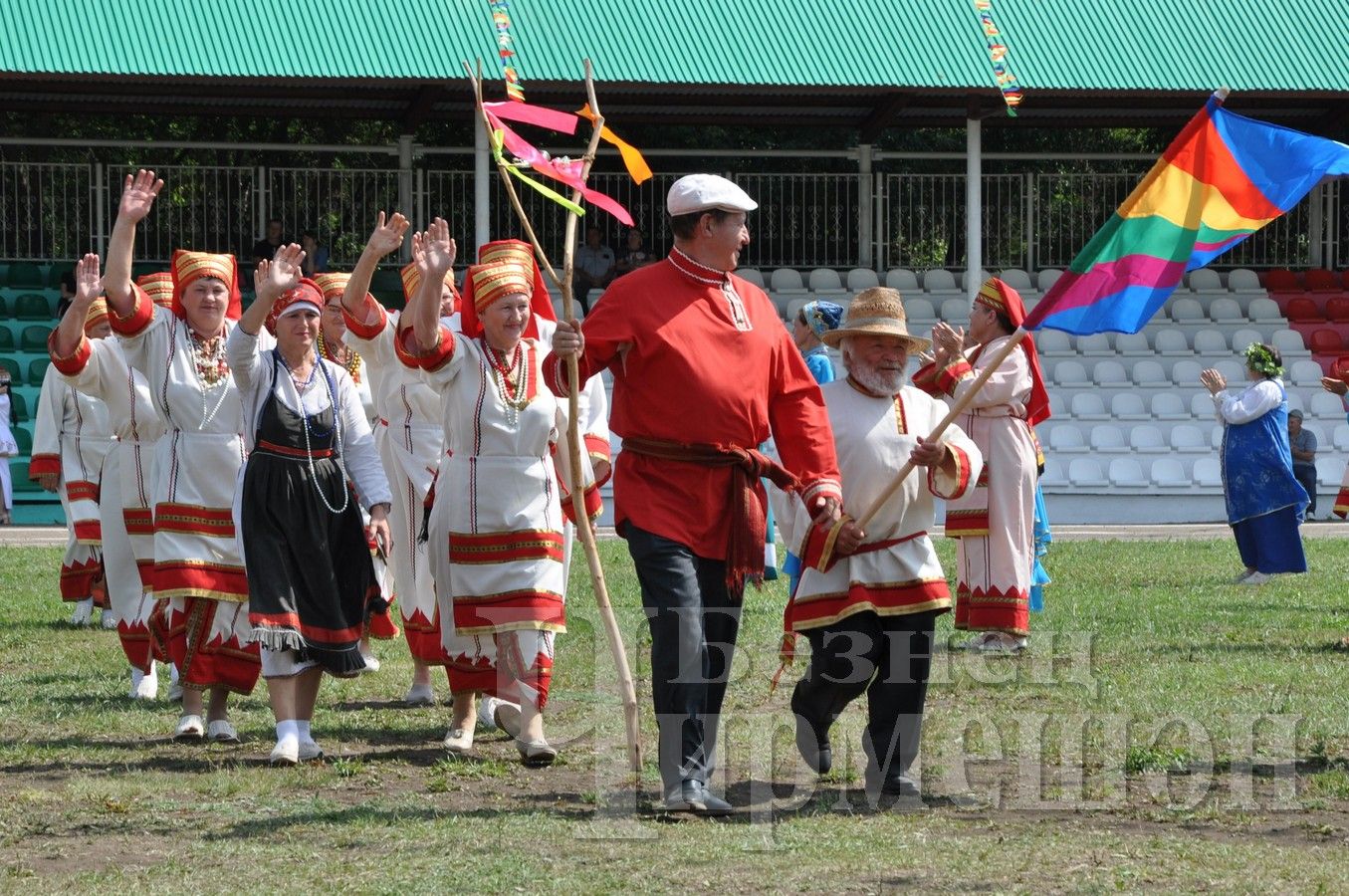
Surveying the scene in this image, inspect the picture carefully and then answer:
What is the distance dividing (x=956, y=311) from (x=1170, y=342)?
2.62 meters

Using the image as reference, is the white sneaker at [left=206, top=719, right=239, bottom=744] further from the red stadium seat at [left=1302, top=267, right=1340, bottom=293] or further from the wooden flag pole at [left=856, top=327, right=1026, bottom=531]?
the red stadium seat at [left=1302, top=267, right=1340, bottom=293]

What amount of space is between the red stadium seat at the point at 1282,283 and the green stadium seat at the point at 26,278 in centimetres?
1509

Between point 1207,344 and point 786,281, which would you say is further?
point 786,281

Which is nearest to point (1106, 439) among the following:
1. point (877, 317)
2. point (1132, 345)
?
point (1132, 345)

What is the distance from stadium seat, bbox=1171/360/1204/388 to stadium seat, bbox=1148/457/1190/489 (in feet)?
5.48

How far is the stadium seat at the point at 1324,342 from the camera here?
22.8 m

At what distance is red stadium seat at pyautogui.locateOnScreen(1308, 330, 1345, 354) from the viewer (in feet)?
74.8

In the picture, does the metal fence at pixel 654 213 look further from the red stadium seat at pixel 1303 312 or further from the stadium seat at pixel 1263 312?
the stadium seat at pixel 1263 312

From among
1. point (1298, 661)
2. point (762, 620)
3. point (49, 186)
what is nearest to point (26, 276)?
point (49, 186)

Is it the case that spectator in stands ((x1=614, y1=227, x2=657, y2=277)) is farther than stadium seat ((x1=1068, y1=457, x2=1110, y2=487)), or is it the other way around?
spectator in stands ((x1=614, y1=227, x2=657, y2=277))

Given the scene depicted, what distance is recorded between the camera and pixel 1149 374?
72.8 feet

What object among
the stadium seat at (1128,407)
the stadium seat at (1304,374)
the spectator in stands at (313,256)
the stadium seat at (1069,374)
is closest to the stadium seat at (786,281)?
the stadium seat at (1069,374)

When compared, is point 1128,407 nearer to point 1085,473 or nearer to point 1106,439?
point 1106,439

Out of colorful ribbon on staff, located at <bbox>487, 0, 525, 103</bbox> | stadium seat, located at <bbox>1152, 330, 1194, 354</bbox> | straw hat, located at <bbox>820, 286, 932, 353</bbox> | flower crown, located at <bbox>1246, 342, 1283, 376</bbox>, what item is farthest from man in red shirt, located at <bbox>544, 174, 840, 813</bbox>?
stadium seat, located at <bbox>1152, 330, 1194, 354</bbox>
